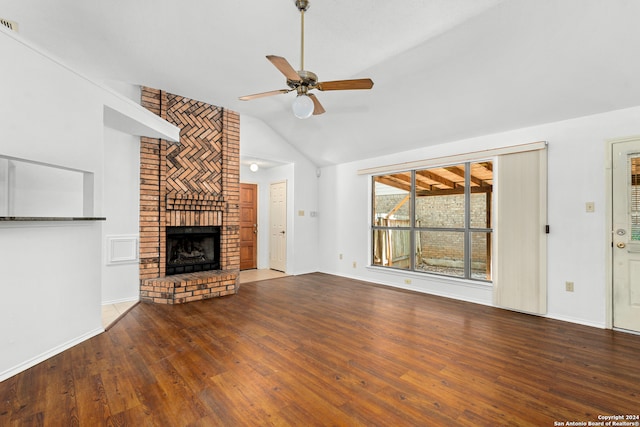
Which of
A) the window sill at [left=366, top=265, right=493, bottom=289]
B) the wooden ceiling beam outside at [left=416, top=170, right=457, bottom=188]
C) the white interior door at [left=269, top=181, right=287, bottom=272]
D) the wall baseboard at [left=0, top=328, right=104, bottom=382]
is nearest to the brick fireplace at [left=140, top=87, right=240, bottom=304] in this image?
the wall baseboard at [left=0, top=328, right=104, bottom=382]

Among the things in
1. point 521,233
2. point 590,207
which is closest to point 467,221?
point 521,233

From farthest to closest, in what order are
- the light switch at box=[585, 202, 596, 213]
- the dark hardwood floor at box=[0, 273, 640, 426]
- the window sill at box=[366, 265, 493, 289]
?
the window sill at box=[366, 265, 493, 289], the light switch at box=[585, 202, 596, 213], the dark hardwood floor at box=[0, 273, 640, 426]

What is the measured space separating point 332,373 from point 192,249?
3.67 metres

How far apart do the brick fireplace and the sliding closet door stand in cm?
399

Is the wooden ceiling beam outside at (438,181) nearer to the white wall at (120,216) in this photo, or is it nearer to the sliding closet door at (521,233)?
the sliding closet door at (521,233)

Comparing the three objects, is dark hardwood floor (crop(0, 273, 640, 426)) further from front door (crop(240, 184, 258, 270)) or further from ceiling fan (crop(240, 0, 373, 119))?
front door (crop(240, 184, 258, 270))

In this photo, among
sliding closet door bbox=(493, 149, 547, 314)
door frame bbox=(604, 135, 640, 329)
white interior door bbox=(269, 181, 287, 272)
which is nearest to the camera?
door frame bbox=(604, 135, 640, 329)

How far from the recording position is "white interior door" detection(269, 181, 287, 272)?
6496 millimetres

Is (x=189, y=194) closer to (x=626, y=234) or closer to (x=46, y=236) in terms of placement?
(x=46, y=236)

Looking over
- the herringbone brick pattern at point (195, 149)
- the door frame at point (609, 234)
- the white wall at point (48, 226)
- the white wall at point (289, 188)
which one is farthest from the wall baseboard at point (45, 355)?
the door frame at point (609, 234)

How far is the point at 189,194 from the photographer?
15.5 feet

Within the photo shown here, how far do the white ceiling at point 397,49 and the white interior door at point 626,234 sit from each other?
1.92 feet

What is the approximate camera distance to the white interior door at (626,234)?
3137mm

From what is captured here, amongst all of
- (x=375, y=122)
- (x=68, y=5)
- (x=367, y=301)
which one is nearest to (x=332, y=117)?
(x=375, y=122)
